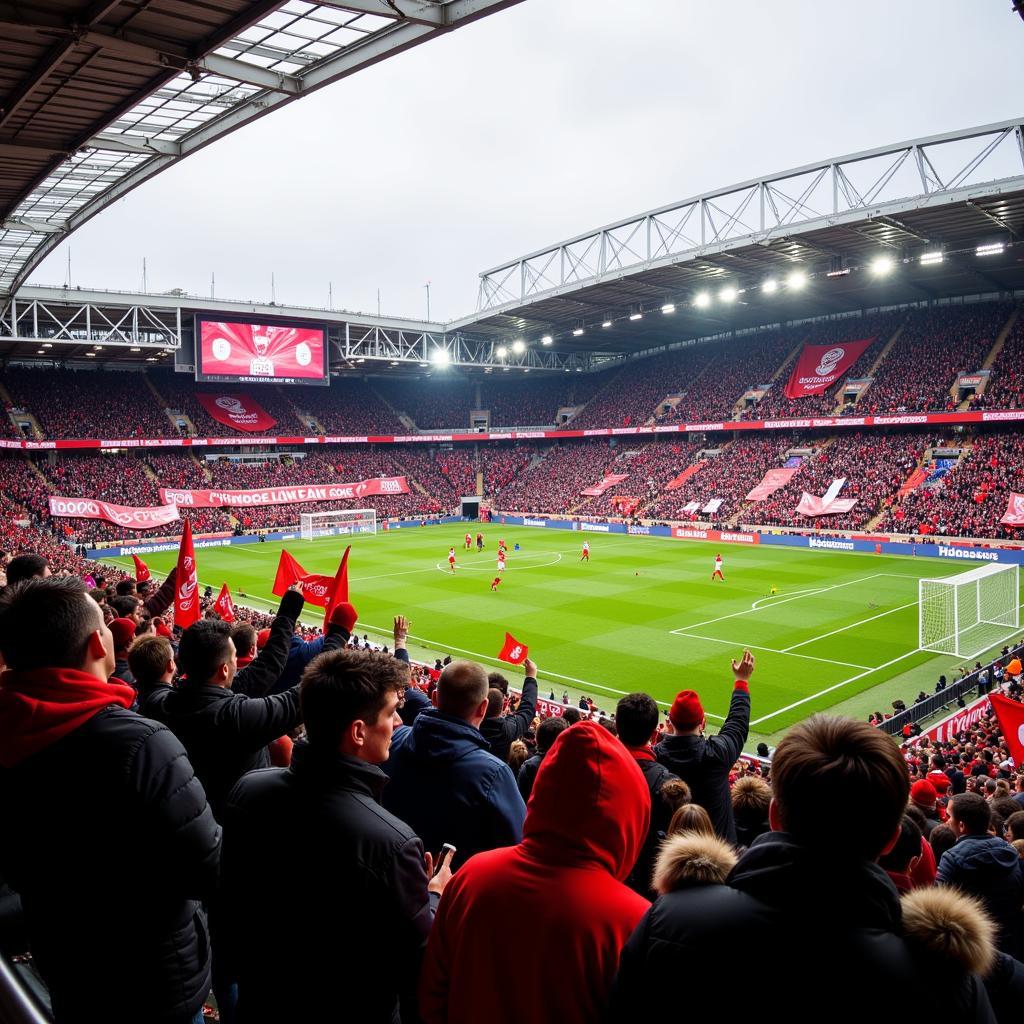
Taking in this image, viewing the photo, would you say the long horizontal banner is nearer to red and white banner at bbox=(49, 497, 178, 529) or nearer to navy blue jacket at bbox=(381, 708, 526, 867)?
red and white banner at bbox=(49, 497, 178, 529)

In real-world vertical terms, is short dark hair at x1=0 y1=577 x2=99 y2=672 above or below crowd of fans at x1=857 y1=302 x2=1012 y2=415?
below

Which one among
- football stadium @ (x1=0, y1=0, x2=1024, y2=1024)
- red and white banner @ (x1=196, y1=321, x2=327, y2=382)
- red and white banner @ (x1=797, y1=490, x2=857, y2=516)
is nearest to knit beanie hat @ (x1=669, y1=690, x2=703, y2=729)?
football stadium @ (x1=0, y1=0, x2=1024, y2=1024)

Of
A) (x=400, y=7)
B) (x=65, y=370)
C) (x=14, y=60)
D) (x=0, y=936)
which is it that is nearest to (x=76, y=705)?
(x=0, y=936)

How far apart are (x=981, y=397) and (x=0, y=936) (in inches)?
2237

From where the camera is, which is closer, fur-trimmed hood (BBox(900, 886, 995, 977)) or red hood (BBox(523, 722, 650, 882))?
fur-trimmed hood (BBox(900, 886, 995, 977))

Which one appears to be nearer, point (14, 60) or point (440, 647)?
point (14, 60)

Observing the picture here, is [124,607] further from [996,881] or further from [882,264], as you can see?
[882,264]

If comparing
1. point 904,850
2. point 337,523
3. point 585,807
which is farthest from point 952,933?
point 337,523

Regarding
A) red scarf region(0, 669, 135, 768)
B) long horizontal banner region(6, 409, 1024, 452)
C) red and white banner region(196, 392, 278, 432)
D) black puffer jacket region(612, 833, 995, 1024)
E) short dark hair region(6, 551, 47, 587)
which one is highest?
red and white banner region(196, 392, 278, 432)

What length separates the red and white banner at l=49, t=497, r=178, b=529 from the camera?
5041cm

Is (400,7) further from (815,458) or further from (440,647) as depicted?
(815,458)

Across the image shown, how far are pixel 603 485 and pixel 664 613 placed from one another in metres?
38.4

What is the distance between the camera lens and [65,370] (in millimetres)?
62594

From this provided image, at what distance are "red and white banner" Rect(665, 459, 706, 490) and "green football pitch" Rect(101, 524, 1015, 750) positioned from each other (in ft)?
38.1
